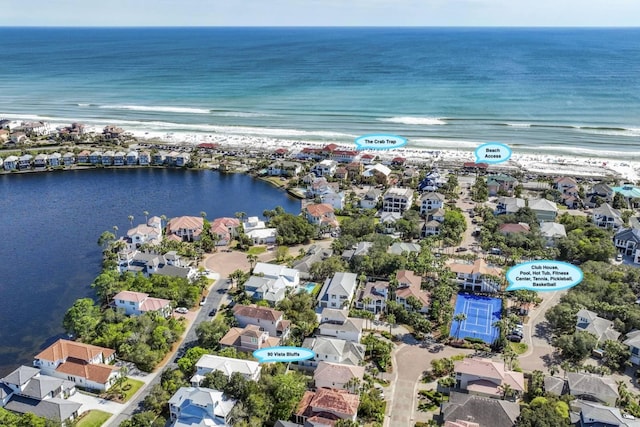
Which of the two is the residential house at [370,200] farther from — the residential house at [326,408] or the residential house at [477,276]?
the residential house at [326,408]

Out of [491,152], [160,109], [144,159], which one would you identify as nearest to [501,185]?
[491,152]

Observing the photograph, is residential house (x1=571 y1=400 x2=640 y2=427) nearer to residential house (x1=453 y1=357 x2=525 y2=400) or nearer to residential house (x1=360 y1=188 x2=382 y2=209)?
residential house (x1=453 y1=357 x2=525 y2=400)

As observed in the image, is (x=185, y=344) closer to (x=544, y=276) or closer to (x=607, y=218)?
(x=544, y=276)

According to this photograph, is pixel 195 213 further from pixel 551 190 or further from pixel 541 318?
pixel 551 190

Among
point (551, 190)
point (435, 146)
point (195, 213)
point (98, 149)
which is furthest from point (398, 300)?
point (98, 149)

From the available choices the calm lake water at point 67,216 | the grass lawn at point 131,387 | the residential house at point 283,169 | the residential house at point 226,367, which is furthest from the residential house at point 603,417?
the residential house at point 283,169


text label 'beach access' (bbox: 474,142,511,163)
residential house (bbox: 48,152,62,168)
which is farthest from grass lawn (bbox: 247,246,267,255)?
residential house (bbox: 48,152,62,168)
